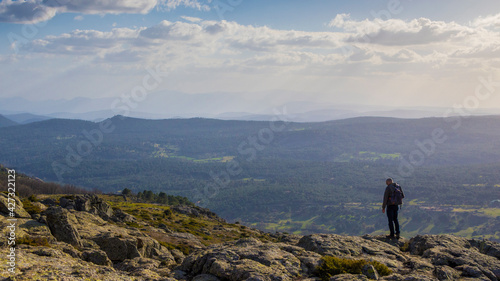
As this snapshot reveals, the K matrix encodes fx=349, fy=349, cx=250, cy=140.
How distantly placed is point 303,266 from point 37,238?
1411 centimetres

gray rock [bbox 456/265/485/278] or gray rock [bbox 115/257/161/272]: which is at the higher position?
gray rock [bbox 456/265/485/278]

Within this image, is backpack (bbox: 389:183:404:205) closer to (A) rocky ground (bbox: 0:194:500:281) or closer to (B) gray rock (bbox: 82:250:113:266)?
(A) rocky ground (bbox: 0:194:500:281)

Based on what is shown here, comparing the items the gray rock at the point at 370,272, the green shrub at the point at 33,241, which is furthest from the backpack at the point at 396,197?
the green shrub at the point at 33,241

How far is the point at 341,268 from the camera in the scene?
53.6 ft

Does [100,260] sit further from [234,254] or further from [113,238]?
[234,254]

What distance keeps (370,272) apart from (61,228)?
720 inches

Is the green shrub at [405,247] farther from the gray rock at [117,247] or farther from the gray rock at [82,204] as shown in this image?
the gray rock at [82,204]

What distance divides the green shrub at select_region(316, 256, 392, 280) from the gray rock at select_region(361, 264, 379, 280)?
18 centimetres

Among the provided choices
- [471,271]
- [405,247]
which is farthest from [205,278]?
[405,247]

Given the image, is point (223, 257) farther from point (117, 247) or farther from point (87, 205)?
point (87, 205)

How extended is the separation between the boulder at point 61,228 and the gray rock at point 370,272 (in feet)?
54.4

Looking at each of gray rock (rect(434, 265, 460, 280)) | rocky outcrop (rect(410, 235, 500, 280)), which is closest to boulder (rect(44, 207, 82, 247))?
gray rock (rect(434, 265, 460, 280))

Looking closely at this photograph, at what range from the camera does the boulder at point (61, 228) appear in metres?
21.4

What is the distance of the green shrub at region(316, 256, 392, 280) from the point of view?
53.4ft
